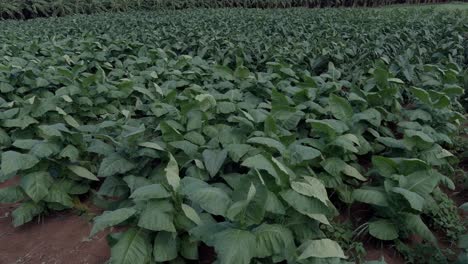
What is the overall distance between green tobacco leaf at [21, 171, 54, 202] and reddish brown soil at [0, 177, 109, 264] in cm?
26

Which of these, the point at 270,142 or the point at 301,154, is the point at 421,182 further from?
the point at 270,142

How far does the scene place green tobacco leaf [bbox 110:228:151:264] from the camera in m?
2.15

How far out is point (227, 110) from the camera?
11.9 ft

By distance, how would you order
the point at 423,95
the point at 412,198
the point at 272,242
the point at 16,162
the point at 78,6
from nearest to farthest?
the point at 272,242 < the point at 412,198 < the point at 16,162 < the point at 423,95 < the point at 78,6

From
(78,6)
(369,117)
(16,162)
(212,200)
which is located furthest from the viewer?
(78,6)

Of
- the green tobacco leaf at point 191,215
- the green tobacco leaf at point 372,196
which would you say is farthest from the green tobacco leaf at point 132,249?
the green tobacco leaf at point 372,196

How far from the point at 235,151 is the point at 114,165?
886 mm

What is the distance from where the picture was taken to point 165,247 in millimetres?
2322

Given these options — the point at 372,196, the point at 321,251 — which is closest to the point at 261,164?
the point at 321,251

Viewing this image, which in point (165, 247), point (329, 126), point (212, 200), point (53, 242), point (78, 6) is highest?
point (78, 6)

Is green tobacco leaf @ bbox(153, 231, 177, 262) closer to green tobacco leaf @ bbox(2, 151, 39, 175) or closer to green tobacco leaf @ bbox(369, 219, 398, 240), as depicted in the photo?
green tobacco leaf @ bbox(2, 151, 39, 175)

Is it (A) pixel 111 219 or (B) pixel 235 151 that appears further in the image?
(B) pixel 235 151

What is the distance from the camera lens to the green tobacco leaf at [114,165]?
9.41ft

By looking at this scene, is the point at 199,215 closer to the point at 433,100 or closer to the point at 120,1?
the point at 433,100
